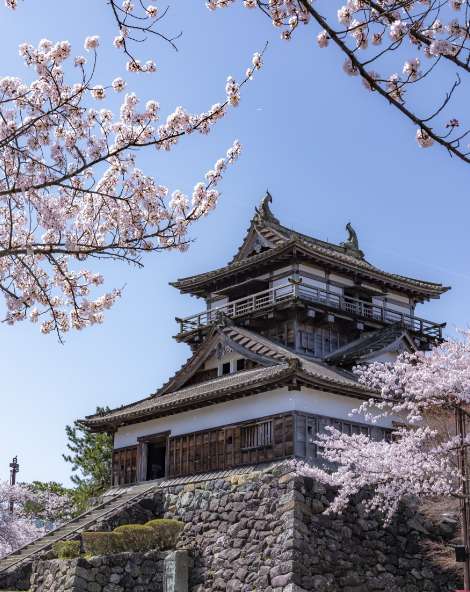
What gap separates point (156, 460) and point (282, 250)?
8719 millimetres

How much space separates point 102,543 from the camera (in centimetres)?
2184

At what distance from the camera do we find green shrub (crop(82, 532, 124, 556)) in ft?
71.5

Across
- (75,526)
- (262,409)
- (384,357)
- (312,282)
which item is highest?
(312,282)

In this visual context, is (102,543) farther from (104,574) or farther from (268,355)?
(268,355)

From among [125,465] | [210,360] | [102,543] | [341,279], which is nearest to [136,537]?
[102,543]

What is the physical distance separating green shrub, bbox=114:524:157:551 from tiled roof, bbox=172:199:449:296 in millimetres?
10228

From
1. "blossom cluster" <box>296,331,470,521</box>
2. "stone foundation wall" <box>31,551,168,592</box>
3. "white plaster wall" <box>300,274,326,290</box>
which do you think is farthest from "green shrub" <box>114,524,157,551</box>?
"white plaster wall" <box>300,274,326,290</box>

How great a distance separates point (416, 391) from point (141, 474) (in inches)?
440

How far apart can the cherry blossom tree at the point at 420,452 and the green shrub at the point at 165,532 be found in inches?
171

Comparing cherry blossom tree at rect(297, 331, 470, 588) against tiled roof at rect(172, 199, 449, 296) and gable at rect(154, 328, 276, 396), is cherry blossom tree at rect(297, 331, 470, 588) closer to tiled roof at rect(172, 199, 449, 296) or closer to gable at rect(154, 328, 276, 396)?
gable at rect(154, 328, 276, 396)

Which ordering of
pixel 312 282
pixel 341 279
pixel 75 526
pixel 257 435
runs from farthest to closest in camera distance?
pixel 341 279 < pixel 312 282 < pixel 75 526 < pixel 257 435

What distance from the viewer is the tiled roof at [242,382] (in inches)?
899

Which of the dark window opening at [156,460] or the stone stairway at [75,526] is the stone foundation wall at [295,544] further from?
the dark window opening at [156,460]

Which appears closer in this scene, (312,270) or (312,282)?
(312,282)
